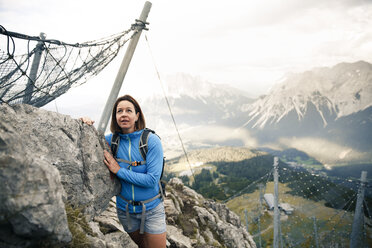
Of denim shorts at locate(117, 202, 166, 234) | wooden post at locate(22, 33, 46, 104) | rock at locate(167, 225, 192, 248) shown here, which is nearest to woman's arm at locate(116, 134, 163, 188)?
denim shorts at locate(117, 202, 166, 234)

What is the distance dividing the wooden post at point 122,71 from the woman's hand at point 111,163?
18.0ft

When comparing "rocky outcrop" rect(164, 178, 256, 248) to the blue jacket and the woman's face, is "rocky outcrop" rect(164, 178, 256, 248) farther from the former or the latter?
the woman's face

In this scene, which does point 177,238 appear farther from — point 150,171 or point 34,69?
point 34,69

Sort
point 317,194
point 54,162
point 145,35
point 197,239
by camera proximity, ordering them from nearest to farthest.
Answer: point 54,162 < point 197,239 < point 145,35 < point 317,194

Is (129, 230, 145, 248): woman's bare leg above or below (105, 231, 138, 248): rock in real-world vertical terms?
above

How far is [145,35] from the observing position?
1122 cm

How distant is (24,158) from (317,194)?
128 m

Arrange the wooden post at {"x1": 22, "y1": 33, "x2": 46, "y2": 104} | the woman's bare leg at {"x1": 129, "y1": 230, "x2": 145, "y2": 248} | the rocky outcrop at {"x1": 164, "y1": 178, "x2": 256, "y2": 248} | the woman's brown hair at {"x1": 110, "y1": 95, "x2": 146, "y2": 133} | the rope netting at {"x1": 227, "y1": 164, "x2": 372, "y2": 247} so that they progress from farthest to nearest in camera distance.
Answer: the rope netting at {"x1": 227, "y1": 164, "x2": 372, "y2": 247}, the rocky outcrop at {"x1": 164, "y1": 178, "x2": 256, "y2": 248}, the wooden post at {"x1": 22, "y1": 33, "x2": 46, "y2": 104}, the woman's bare leg at {"x1": 129, "y1": 230, "x2": 145, "y2": 248}, the woman's brown hair at {"x1": 110, "y1": 95, "x2": 146, "y2": 133}

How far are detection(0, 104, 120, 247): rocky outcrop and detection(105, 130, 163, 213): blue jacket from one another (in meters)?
0.82

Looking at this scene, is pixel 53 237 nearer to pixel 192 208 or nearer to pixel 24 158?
pixel 24 158

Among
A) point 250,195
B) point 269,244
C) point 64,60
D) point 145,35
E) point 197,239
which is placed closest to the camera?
point 64,60

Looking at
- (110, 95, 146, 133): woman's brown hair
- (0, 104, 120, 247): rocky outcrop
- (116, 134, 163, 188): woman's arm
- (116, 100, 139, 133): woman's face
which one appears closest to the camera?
(0, 104, 120, 247): rocky outcrop

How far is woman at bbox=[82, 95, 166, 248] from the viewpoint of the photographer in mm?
4289

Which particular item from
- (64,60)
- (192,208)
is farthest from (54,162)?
(192,208)
